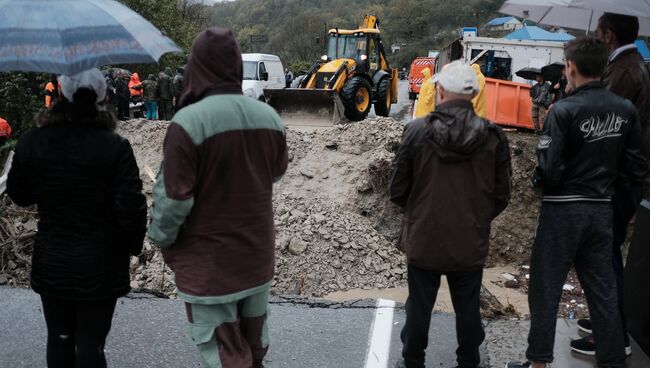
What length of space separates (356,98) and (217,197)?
1287 centimetres

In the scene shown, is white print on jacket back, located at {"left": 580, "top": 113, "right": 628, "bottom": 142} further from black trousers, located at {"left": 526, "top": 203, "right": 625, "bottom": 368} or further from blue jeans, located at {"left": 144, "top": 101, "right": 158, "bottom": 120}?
blue jeans, located at {"left": 144, "top": 101, "right": 158, "bottom": 120}

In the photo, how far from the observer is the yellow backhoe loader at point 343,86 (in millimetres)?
13961

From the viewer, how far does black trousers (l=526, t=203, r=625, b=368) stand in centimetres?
310

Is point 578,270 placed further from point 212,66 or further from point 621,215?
point 212,66

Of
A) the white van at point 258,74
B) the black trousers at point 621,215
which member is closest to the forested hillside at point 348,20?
the white van at point 258,74

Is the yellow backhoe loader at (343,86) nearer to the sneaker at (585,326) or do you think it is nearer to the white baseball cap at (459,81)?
the sneaker at (585,326)

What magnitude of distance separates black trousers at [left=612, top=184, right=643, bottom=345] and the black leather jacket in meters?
0.24

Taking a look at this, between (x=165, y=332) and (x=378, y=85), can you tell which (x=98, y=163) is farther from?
(x=378, y=85)

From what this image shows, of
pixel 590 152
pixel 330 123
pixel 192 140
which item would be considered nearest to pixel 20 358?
pixel 192 140

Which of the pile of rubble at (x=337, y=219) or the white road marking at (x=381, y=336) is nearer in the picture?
the white road marking at (x=381, y=336)

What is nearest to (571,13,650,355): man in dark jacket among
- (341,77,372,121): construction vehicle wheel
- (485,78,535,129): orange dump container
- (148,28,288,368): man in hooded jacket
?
(148,28,288,368): man in hooded jacket

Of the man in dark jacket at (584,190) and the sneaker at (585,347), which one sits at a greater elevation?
the man in dark jacket at (584,190)

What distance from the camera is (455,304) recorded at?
314 cm

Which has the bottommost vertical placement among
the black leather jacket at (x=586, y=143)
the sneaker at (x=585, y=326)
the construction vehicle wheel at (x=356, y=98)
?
the sneaker at (x=585, y=326)
